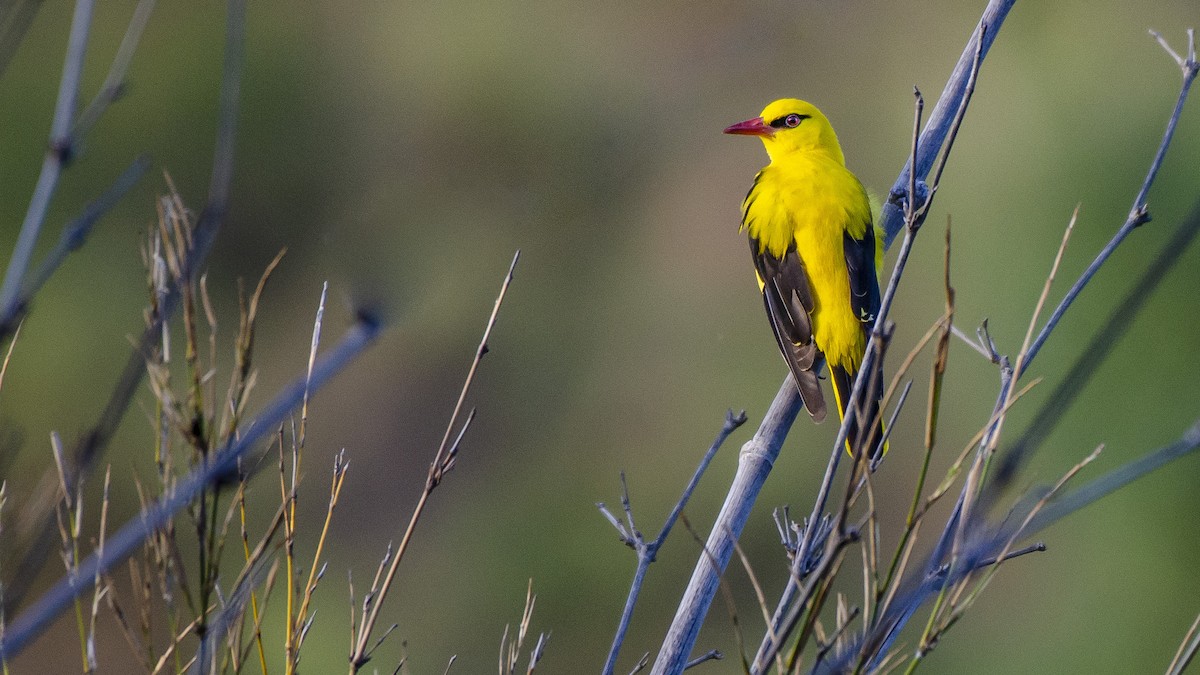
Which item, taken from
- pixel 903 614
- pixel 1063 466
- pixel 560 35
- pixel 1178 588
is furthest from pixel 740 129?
Result: pixel 560 35

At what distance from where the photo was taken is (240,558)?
1038 cm

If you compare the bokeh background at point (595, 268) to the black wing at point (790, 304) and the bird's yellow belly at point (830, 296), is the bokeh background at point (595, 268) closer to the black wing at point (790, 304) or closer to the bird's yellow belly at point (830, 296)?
the black wing at point (790, 304)

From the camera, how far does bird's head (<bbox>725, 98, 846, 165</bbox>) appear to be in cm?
415

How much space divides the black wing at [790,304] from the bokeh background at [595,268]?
3.31 m

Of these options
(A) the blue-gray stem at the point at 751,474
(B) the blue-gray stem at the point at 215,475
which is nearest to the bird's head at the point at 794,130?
(A) the blue-gray stem at the point at 751,474

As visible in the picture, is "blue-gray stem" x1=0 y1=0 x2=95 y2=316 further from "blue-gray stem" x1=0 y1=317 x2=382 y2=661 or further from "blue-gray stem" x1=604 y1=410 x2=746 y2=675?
"blue-gray stem" x1=604 y1=410 x2=746 y2=675

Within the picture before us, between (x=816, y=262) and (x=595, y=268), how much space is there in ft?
28.8

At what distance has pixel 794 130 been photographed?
4156mm

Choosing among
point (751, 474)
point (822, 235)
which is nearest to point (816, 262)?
point (822, 235)

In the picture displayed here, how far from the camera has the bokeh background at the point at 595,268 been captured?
305 inches

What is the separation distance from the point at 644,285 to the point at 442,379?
2404mm

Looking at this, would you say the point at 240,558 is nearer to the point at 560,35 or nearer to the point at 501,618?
the point at 501,618

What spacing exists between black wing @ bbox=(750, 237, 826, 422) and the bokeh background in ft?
10.9

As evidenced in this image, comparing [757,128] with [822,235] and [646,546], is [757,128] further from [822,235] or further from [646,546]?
[646,546]
